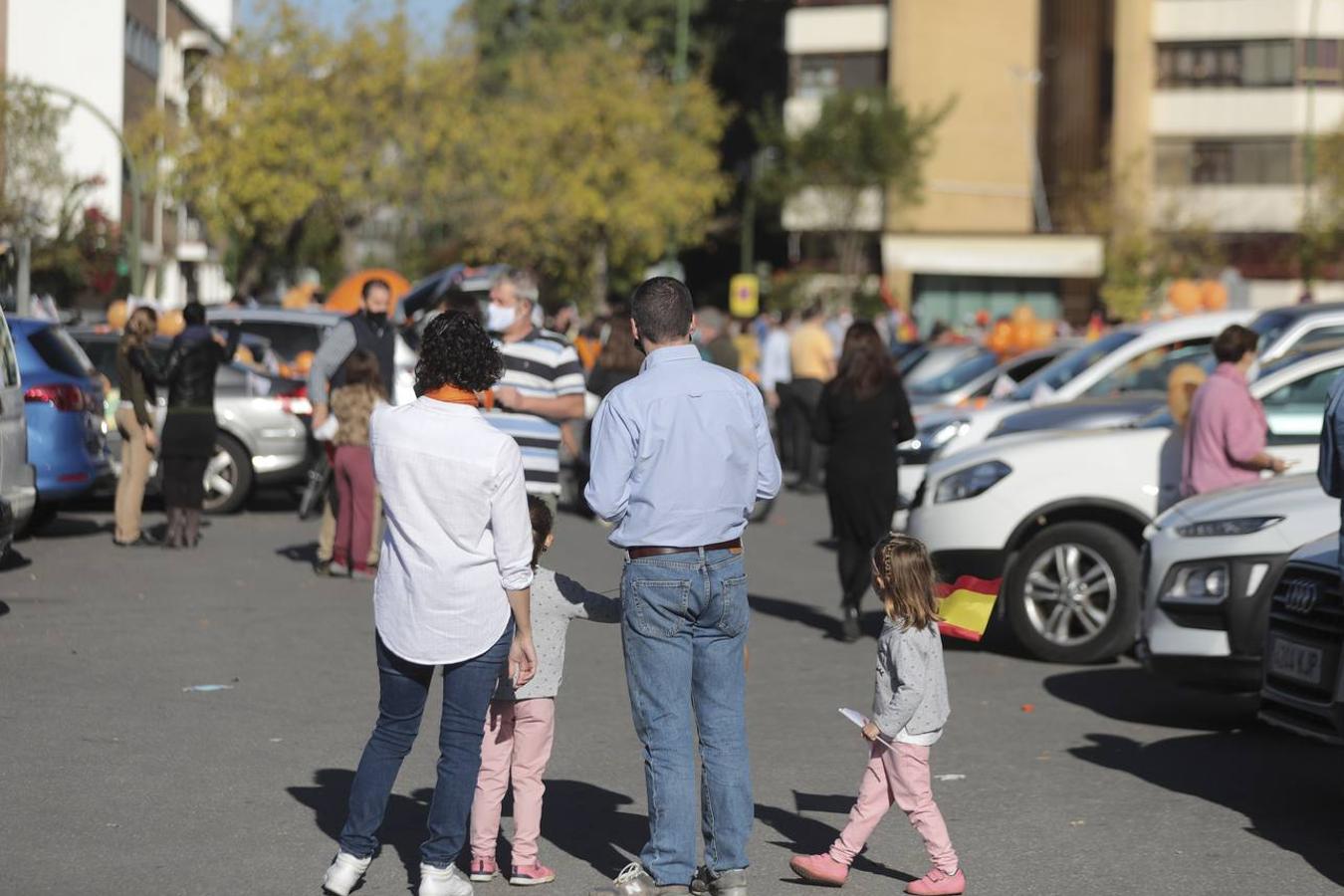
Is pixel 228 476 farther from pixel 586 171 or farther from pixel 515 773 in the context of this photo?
pixel 586 171

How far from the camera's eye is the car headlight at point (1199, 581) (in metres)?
9.41

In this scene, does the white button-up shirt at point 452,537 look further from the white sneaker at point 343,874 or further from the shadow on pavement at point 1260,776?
the shadow on pavement at point 1260,776

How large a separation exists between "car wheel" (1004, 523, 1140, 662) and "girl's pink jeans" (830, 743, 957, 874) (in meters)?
5.07

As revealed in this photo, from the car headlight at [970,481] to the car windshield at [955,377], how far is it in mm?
12167

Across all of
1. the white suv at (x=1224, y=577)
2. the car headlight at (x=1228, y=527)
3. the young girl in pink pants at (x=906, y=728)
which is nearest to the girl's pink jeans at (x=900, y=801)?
the young girl in pink pants at (x=906, y=728)

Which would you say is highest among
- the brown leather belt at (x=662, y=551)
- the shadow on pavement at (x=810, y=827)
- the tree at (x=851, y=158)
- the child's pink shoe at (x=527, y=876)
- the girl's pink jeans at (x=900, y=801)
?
the tree at (x=851, y=158)

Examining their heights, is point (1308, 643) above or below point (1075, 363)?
below

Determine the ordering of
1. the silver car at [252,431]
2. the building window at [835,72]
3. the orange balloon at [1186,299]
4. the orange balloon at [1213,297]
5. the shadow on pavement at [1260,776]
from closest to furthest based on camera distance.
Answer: the shadow on pavement at [1260,776], the silver car at [252,431], the orange balloon at [1213,297], the orange balloon at [1186,299], the building window at [835,72]

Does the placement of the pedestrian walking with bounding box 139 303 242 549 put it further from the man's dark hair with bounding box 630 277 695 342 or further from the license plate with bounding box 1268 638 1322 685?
the man's dark hair with bounding box 630 277 695 342

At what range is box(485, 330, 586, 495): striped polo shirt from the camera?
9.86m

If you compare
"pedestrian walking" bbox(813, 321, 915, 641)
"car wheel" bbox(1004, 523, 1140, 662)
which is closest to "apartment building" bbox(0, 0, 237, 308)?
"pedestrian walking" bbox(813, 321, 915, 641)

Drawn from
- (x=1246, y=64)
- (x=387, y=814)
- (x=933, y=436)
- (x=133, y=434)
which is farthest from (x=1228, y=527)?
(x=1246, y=64)

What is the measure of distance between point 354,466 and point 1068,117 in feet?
180

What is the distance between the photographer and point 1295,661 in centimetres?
780
